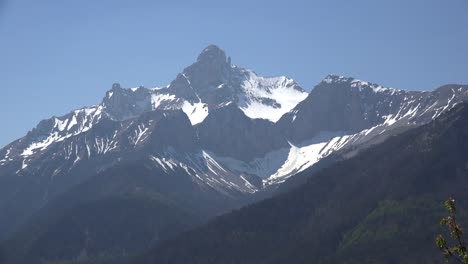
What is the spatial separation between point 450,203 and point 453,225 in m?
1.12

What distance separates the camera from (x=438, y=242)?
3509cm

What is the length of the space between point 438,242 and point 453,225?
1116mm

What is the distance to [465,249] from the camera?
3528 centimetres

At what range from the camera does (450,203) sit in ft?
115

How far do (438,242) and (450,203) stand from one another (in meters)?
1.78

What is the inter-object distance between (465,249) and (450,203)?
213 centimetres

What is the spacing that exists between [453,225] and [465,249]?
1565 mm
